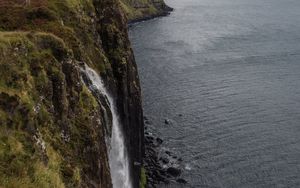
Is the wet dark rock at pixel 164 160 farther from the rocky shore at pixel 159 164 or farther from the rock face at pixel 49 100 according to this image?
the rock face at pixel 49 100

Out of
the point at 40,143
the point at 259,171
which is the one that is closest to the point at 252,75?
the point at 259,171

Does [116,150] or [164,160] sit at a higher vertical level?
[116,150]

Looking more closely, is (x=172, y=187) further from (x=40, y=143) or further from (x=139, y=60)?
(x=139, y=60)

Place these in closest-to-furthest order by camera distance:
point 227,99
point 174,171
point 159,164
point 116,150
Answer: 1. point 116,150
2. point 174,171
3. point 159,164
4. point 227,99

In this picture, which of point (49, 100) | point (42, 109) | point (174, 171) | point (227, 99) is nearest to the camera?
point (42, 109)

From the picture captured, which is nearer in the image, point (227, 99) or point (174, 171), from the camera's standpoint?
point (174, 171)

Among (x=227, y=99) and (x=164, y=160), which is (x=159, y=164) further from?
(x=227, y=99)

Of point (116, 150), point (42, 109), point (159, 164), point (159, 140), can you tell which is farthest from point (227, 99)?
point (42, 109)

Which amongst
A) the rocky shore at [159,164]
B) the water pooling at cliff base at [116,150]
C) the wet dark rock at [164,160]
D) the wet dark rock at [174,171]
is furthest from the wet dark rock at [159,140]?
the water pooling at cliff base at [116,150]

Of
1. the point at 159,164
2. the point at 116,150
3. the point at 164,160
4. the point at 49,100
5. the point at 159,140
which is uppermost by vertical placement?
the point at 49,100
